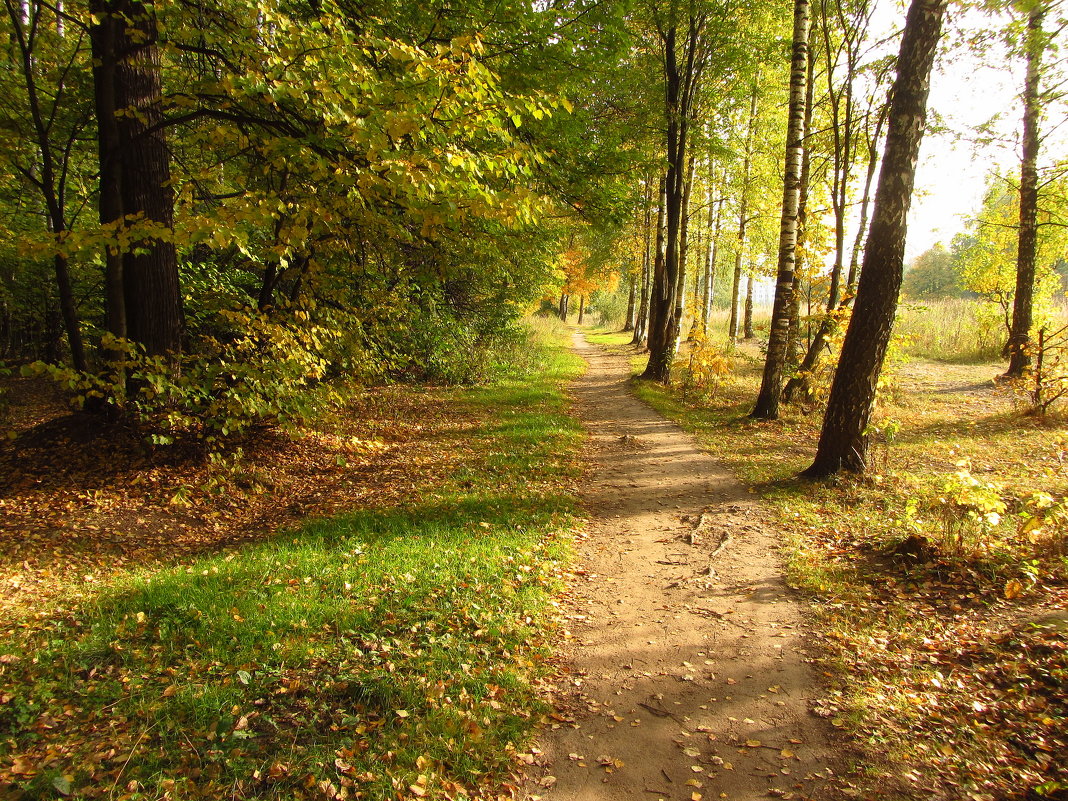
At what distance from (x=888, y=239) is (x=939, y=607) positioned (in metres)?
4.57

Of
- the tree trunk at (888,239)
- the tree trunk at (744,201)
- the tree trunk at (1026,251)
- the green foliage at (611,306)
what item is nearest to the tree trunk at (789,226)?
the tree trunk at (888,239)

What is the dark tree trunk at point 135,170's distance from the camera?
5941 mm

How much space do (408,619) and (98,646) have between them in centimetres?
212

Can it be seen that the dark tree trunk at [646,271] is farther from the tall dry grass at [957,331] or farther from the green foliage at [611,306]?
the green foliage at [611,306]

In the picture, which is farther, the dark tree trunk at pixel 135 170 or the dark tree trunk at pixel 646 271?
the dark tree trunk at pixel 646 271

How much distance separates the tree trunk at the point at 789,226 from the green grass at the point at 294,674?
735 cm

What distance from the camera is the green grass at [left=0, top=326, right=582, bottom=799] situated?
2838mm

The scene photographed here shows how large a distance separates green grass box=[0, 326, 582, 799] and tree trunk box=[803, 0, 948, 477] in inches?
180

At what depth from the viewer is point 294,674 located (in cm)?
356

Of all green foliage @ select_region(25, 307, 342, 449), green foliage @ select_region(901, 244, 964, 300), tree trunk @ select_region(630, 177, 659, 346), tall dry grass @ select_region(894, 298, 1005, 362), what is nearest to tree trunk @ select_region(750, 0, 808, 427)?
→ tall dry grass @ select_region(894, 298, 1005, 362)

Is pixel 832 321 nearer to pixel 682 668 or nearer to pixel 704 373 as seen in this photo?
pixel 704 373

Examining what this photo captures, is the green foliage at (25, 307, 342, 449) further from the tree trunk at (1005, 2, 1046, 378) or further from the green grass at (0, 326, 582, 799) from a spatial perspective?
the tree trunk at (1005, 2, 1046, 378)

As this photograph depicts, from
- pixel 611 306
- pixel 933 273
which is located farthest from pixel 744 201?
pixel 933 273

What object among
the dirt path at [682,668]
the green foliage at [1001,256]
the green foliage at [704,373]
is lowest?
the dirt path at [682,668]
